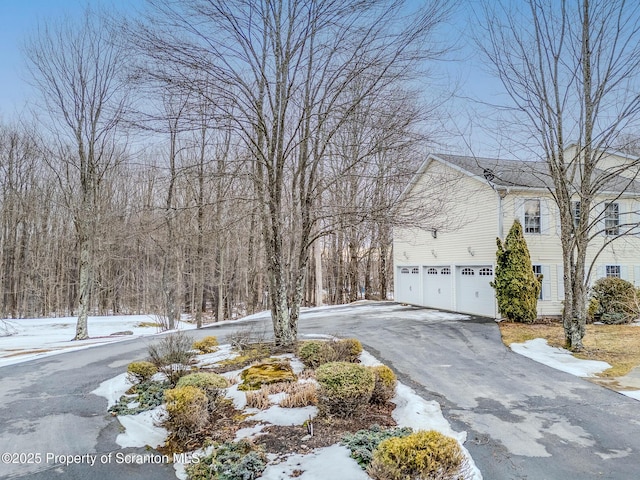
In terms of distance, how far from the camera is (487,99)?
9.90m

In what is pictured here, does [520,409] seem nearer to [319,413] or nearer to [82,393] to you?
[319,413]

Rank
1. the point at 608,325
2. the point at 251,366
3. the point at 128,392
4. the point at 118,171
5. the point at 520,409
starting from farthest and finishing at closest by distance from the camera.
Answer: the point at 118,171 < the point at 608,325 < the point at 251,366 < the point at 128,392 < the point at 520,409

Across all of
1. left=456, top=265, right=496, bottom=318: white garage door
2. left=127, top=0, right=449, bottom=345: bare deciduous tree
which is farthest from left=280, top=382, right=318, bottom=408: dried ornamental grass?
left=456, top=265, right=496, bottom=318: white garage door

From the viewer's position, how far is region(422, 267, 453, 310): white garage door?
1748 cm

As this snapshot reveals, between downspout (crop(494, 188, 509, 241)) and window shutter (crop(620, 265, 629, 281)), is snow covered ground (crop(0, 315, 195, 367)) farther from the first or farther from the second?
window shutter (crop(620, 265, 629, 281))

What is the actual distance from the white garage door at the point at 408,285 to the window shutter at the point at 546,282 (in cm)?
586

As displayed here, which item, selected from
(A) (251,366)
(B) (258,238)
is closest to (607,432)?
(A) (251,366)

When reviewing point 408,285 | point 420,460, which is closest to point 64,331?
point 408,285

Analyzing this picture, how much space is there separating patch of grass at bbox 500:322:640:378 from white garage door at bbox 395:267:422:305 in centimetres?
655

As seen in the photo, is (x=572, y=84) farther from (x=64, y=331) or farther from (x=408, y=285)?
(x=64, y=331)

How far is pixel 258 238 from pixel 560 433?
1896 cm

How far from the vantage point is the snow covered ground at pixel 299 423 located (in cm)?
403

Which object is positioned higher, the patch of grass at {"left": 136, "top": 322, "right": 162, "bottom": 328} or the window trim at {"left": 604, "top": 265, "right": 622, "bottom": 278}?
the window trim at {"left": 604, "top": 265, "right": 622, "bottom": 278}

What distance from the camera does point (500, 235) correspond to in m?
14.8
